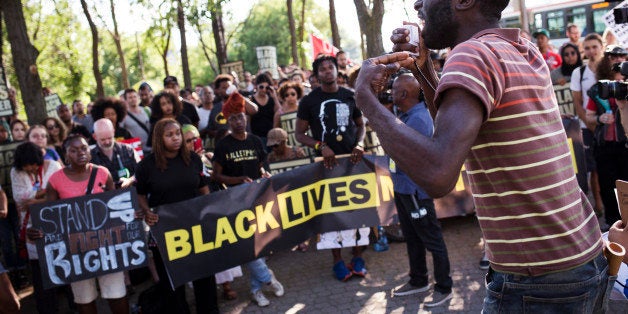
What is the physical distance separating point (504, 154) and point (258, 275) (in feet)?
→ 14.3

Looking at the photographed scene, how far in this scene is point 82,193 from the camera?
5.40m

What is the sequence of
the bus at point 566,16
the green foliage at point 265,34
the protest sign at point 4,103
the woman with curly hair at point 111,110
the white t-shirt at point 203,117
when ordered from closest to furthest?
the woman with curly hair at point 111,110 → the white t-shirt at point 203,117 → the protest sign at point 4,103 → the bus at point 566,16 → the green foliage at point 265,34

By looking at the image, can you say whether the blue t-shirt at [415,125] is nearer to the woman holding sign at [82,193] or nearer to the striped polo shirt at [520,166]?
the woman holding sign at [82,193]

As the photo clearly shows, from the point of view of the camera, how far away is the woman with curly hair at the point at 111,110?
27.2 feet

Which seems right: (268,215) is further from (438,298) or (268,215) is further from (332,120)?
(438,298)

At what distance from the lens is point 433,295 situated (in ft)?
17.9

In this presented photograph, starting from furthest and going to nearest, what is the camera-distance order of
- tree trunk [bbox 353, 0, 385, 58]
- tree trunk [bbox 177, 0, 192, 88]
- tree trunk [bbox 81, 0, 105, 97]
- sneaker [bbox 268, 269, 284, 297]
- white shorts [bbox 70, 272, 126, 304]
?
1. tree trunk [bbox 177, 0, 192, 88]
2. tree trunk [bbox 81, 0, 105, 97]
3. tree trunk [bbox 353, 0, 385, 58]
4. sneaker [bbox 268, 269, 284, 297]
5. white shorts [bbox 70, 272, 126, 304]

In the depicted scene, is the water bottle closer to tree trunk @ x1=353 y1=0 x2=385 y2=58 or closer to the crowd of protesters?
the crowd of protesters

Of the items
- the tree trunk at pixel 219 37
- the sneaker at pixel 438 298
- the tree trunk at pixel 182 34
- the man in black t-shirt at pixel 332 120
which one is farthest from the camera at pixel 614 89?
the tree trunk at pixel 219 37

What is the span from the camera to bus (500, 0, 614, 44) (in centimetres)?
2080

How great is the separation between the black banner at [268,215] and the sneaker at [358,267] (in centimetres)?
36

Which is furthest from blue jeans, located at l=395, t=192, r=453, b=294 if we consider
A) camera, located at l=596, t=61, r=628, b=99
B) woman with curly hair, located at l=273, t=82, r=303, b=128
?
woman with curly hair, located at l=273, t=82, r=303, b=128

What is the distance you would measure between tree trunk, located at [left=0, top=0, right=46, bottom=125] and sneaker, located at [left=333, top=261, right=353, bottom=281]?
6.26 m

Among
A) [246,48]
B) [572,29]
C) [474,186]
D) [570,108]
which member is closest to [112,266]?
[474,186]
